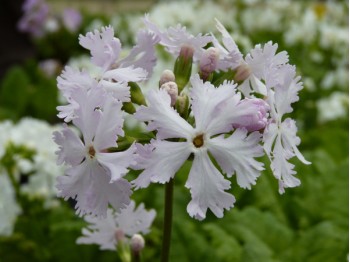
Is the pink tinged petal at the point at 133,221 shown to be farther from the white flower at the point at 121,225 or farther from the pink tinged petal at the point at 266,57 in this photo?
the pink tinged petal at the point at 266,57

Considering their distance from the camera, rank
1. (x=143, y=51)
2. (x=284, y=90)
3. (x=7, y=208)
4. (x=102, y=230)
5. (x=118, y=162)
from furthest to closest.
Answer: (x=7, y=208) < (x=102, y=230) < (x=143, y=51) < (x=284, y=90) < (x=118, y=162)

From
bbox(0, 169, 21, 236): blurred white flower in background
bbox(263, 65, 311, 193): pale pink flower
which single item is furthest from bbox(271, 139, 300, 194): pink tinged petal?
bbox(0, 169, 21, 236): blurred white flower in background

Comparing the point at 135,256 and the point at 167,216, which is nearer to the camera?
the point at 167,216

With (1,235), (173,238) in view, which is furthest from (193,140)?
(1,235)

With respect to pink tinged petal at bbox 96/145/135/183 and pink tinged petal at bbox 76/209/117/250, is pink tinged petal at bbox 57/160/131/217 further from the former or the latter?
pink tinged petal at bbox 76/209/117/250

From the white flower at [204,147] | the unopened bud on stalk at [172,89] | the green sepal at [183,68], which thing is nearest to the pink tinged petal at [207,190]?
the white flower at [204,147]

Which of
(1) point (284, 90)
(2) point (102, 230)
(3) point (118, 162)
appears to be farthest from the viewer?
(2) point (102, 230)

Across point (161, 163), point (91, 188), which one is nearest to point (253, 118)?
point (161, 163)

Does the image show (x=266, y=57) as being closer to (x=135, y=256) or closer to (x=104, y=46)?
(x=104, y=46)
